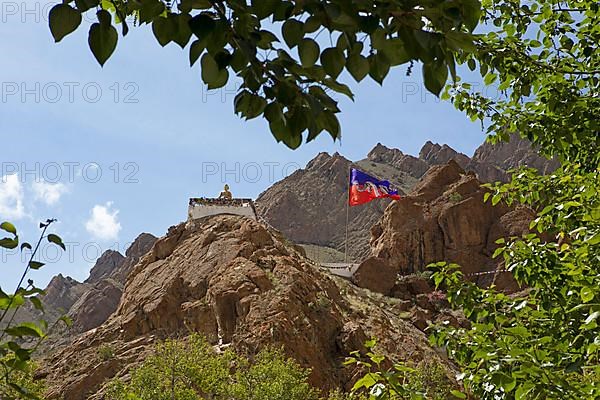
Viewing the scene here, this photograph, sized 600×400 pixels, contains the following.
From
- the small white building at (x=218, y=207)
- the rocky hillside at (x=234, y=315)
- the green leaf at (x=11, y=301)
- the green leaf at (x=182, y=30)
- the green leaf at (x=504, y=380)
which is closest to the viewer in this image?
the green leaf at (x=182, y=30)

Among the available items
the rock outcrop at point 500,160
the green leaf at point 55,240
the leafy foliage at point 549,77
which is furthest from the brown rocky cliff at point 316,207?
the green leaf at point 55,240

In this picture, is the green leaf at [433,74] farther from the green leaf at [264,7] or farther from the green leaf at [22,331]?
the green leaf at [22,331]

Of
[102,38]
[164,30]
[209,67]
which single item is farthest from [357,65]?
[102,38]

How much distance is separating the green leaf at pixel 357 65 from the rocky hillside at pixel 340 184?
96.3 metres

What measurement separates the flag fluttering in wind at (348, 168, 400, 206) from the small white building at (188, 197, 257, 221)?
6.81m

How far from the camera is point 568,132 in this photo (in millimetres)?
5285

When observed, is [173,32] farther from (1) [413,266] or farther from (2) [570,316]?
(1) [413,266]

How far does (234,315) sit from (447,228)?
96.1ft

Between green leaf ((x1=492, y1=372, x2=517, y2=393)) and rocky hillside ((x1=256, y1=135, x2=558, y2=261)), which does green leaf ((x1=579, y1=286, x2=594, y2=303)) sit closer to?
green leaf ((x1=492, y1=372, x2=517, y2=393))

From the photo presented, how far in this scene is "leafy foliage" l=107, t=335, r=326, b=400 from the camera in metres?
20.2

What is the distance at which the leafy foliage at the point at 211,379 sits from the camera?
20156 millimetres

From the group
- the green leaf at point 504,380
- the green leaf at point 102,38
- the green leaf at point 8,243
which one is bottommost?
the green leaf at point 504,380

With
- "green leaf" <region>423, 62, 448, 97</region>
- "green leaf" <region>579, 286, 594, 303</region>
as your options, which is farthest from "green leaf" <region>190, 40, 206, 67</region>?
"green leaf" <region>579, 286, 594, 303</region>

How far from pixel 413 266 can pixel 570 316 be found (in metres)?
47.9
